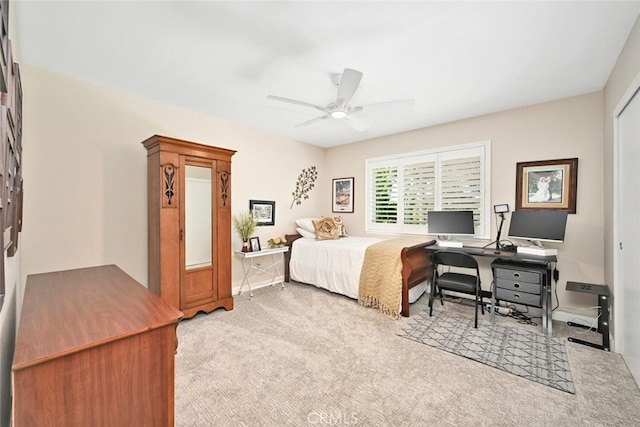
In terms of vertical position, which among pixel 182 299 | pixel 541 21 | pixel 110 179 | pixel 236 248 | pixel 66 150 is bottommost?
pixel 182 299

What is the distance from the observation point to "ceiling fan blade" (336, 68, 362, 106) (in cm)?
206

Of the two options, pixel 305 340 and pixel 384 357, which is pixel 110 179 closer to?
pixel 305 340

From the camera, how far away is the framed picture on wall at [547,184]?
310cm

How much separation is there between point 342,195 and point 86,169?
3.77 m

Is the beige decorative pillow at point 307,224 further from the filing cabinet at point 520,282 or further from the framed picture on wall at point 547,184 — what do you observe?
the framed picture on wall at point 547,184

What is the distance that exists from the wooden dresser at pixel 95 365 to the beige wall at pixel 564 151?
12.6 feet

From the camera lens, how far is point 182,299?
3002mm

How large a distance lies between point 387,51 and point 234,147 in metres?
2.61

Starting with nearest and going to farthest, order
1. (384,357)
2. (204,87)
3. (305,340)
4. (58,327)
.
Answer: (58,327)
(384,357)
(305,340)
(204,87)

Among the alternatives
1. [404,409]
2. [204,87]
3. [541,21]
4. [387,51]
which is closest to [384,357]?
[404,409]

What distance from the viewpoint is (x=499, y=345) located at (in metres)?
2.56

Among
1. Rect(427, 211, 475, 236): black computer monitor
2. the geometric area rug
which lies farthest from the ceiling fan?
the geometric area rug

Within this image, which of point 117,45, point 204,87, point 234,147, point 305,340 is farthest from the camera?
point 234,147

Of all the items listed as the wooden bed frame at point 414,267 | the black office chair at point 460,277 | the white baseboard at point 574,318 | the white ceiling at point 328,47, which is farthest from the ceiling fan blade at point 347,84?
the white baseboard at point 574,318
